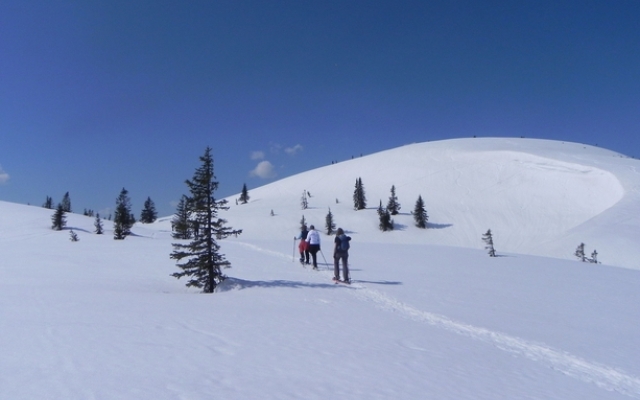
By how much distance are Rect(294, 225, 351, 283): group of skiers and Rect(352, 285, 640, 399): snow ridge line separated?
4393 millimetres

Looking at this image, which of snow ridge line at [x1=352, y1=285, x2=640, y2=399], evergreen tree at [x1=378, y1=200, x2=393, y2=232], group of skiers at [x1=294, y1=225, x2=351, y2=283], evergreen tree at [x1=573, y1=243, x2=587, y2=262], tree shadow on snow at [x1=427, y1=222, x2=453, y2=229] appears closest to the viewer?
snow ridge line at [x1=352, y1=285, x2=640, y2=399]

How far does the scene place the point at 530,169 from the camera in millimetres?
97500

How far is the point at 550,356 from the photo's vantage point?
25.2ft

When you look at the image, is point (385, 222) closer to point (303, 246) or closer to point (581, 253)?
point (581, 253)

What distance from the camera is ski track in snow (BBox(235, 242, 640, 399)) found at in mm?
6582

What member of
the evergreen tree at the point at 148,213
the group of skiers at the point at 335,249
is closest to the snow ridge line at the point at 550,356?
the group of skiers at the point at 335,249

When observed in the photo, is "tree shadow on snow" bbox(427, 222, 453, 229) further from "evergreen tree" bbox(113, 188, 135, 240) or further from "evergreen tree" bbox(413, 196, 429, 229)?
"evergreen tree" bbox(113, 188, 135, 240)

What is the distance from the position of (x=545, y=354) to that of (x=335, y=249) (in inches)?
354

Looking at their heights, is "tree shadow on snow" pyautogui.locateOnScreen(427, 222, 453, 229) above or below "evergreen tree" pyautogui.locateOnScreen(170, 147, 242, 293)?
above

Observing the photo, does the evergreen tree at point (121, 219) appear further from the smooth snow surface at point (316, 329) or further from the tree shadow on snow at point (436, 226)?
the tree shadow on snow at point (436, 226)

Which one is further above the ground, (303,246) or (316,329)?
(303,246)

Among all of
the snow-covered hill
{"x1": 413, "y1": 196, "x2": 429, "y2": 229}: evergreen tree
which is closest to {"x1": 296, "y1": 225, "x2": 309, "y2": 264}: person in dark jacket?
the snow-covered hill

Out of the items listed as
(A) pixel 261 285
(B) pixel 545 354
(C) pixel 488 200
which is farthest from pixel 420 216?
(B) pixel 545 354

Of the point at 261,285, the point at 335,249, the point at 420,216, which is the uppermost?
the point at 420,216
